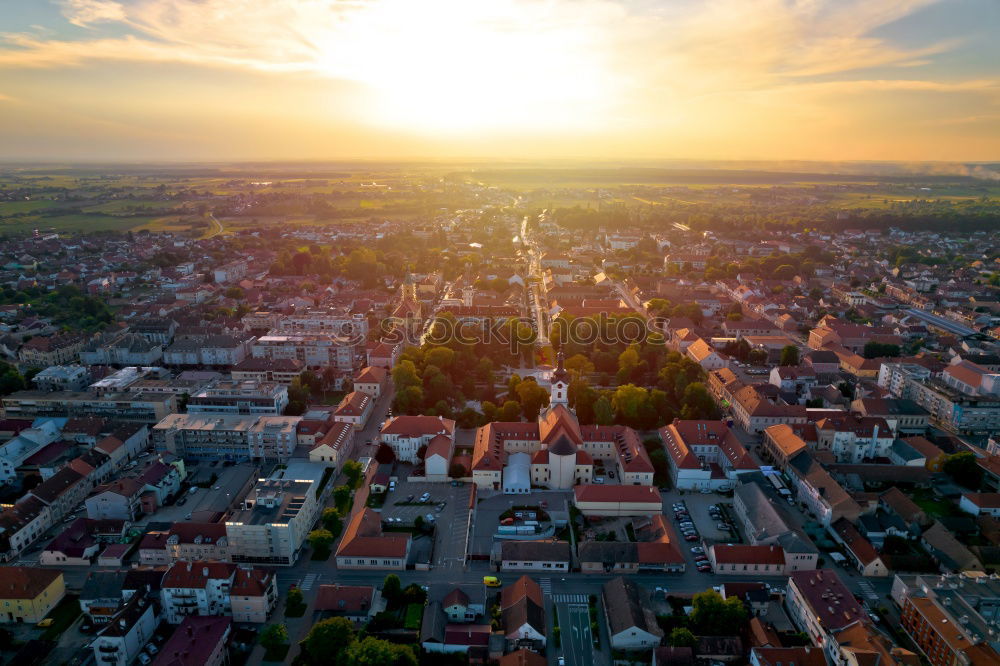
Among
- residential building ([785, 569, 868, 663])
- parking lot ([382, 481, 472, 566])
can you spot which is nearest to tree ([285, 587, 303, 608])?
parking lot ([382, 481, 472, 566])

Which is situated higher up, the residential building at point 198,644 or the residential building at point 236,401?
the residential building at point 236,401

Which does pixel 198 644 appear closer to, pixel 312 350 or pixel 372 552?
pixel 372 552

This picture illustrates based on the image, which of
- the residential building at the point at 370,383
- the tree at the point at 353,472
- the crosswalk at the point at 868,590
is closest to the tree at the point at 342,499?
the tree at the point at 353,472

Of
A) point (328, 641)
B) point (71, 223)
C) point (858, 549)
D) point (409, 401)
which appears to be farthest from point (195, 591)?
point (71, 223)

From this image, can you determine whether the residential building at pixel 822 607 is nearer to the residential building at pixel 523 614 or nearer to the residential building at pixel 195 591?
the residential building at pixel 523 614

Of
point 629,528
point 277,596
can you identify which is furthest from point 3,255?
point 629,528

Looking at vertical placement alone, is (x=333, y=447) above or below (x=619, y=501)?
above
